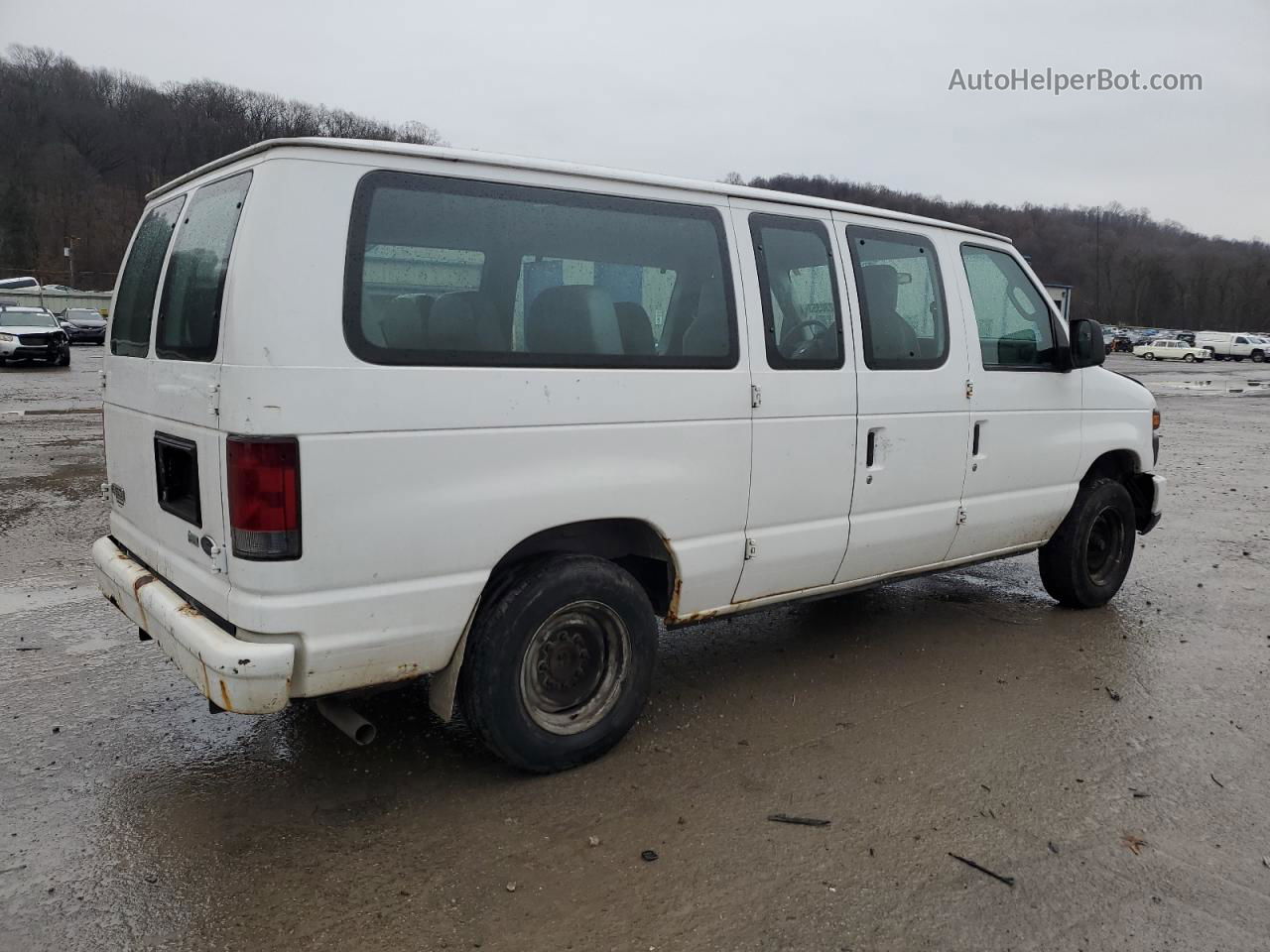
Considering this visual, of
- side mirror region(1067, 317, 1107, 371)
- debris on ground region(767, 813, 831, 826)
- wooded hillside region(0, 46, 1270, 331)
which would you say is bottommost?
debris on ground region(767, 813, 831, 826)

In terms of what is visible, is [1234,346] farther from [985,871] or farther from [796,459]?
[985,871]

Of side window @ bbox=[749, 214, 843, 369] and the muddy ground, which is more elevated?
side window @ bbox=[749, 214, 843, 369]

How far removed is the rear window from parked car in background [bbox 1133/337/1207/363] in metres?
64.0

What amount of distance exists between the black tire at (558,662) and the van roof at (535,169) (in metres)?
1.44

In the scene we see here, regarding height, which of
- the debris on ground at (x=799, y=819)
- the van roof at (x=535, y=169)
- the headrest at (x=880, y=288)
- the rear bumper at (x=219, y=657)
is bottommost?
the debris on ground at (x=799, y=819)

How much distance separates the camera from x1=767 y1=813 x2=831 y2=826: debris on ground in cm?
336

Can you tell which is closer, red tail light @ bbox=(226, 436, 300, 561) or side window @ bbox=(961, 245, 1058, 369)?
red tail light @ bbox=(226, 436, 300, 561)

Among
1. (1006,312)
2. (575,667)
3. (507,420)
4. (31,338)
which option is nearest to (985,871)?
(575,667)

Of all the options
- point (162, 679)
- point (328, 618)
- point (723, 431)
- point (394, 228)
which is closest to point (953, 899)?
point (723, 431)

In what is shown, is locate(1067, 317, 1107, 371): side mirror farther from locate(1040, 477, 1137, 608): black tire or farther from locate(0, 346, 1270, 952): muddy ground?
locate(0, 346, 1270, 952): muddy ground

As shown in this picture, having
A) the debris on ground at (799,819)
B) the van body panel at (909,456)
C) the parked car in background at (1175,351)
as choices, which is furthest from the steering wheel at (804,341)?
the parked car in background at (1175,351)

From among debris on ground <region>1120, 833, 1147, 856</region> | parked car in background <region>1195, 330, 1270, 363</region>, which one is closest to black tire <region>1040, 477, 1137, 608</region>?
debris on ground <region>1120, 833, 1147, 856</region>

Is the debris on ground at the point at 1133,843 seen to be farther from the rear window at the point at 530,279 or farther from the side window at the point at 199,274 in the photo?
the side window at the point at 199,274

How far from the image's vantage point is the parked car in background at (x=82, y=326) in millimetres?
39344
